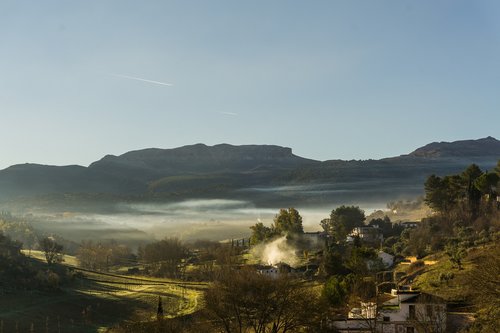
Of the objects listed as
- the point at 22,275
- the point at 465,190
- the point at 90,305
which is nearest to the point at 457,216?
the point at 465,190

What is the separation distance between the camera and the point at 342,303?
5984 cm

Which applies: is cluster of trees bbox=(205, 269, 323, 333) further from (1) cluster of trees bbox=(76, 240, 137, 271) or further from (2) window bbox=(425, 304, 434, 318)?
(1) cluster of trees bbox=(76, 240, 137, 271)

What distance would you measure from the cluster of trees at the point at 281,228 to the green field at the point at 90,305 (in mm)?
32375

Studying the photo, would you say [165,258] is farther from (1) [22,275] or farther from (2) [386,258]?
(2) [386,258]

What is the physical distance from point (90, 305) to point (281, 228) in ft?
189

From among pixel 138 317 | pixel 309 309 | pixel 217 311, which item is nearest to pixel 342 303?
pixel 309 309

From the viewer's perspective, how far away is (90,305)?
71.8 metres

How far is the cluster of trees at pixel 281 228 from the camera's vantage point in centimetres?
12119

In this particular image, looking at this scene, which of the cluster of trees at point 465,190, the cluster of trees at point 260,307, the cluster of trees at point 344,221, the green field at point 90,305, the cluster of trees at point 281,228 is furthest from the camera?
the cluster of trees at point 281,228

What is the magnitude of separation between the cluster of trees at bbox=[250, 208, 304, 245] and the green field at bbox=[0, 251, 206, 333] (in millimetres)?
32375

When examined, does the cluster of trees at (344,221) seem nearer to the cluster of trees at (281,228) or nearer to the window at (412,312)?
the cluster of trees at (281,228)

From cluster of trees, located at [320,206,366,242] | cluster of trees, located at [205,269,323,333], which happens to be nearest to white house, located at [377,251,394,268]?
cluster of trees, located at [320,206,366,242]

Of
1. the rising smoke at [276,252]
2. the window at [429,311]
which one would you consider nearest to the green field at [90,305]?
the rising smoke at [276,252]

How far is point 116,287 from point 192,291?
39.2ft
